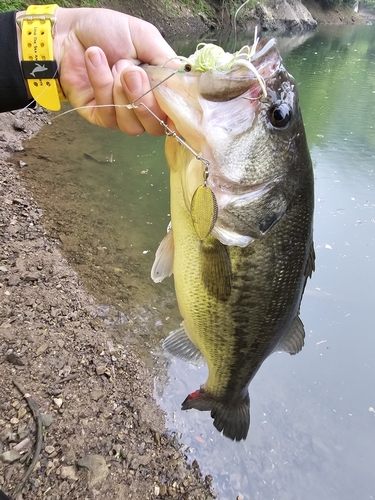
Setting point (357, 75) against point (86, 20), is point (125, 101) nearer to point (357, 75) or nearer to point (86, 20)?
point (86, 20)

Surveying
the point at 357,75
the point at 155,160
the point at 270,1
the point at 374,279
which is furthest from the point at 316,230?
the point at 270,1

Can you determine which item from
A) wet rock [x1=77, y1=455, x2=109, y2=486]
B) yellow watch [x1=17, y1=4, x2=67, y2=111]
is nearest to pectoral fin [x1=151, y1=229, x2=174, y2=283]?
yellow watch [x1=17, y1=4, x2=67, y2=111]

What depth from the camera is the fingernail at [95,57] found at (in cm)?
151

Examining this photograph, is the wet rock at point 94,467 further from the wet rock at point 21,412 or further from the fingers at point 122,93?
the fingers at point 122,93

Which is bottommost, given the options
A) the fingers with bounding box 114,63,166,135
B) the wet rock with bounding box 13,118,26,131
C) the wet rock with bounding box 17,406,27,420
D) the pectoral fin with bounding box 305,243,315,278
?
the wet rock with bounding box 13,118,26,131

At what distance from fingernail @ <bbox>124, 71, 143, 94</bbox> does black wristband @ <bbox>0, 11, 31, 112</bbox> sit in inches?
23.7

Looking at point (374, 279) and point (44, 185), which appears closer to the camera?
point (374, 279)

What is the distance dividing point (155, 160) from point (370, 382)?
4.58 m

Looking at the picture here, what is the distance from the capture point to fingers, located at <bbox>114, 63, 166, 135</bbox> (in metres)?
1.40

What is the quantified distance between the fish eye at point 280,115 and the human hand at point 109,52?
1.47 feet

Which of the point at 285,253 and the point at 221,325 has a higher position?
the point at 285,253

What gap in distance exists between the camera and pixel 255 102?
1.37 m

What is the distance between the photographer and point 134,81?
1.40m

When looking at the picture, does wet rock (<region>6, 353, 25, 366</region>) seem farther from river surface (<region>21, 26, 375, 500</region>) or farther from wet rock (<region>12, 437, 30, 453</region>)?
river surface (<region>21, 26, 375, 500</region>)
